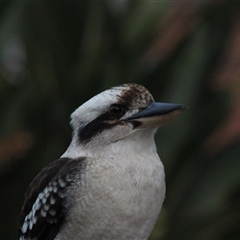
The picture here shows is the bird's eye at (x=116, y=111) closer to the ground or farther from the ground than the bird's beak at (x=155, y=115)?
farther from the ground

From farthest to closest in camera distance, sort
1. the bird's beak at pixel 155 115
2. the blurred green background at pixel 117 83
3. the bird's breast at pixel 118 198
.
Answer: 1. the blurred green background at pixel 117 83
2. the bird's beak at pixel 155 115
3. the bird's breast at pixel 118 198

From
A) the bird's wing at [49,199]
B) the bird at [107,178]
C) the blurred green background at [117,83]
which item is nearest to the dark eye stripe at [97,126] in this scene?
the bird at [107,178]

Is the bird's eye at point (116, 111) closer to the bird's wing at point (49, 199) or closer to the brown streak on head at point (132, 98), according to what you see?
the brown streak on head at point (132, 98)

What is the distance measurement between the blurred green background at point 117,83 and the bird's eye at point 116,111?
1.81 meters

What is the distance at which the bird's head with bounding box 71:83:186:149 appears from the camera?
278 centimetres

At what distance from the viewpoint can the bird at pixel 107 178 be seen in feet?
8.72

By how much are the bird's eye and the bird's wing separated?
213mm

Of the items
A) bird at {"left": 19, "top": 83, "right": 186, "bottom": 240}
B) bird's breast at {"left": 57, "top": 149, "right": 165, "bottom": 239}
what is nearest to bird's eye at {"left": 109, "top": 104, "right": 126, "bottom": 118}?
bird at {"left": 19, "top": 83, "right": 186, "bottom": 240}

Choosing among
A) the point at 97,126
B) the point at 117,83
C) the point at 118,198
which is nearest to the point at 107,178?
the point at 118,198

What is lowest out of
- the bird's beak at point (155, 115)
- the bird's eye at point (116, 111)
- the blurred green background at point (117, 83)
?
the blurred green background at point (117, 83)

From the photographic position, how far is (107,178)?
2.69 m

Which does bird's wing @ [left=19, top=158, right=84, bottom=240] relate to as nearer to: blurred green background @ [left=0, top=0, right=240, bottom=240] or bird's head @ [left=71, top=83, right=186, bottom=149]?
bird's head @ [left=71, top=83, right=186, bottom=149]

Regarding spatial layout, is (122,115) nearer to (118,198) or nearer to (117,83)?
(118,198)

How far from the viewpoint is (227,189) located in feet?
15.9
